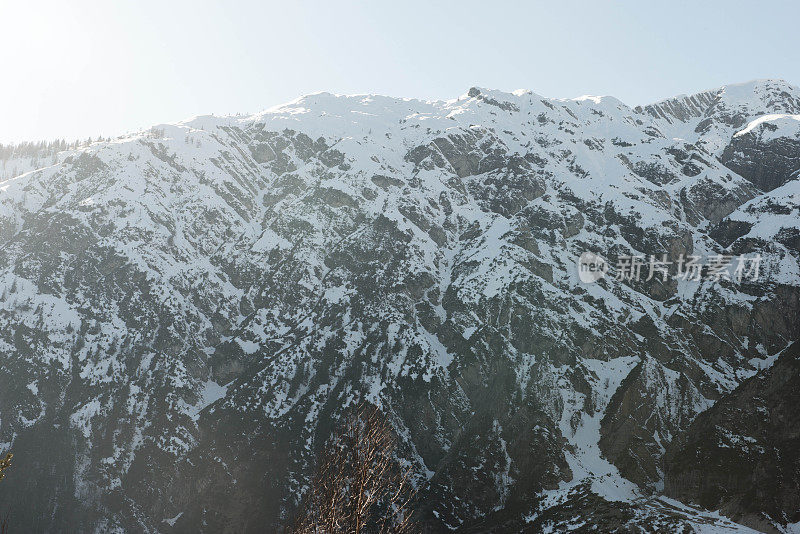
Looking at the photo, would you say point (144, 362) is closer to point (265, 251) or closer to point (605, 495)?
point (265, 251)

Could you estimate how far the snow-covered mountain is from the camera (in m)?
91.9

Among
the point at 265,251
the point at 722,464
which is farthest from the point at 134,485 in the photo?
the point at 722,464

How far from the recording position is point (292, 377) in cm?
11125

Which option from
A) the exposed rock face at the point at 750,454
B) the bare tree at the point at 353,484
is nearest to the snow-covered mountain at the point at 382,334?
the exposed rock face at the point at 750,454

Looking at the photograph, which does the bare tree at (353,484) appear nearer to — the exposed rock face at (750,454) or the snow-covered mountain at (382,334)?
the snow-covered mountain at (382,334)

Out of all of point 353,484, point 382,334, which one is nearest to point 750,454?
point 382,334

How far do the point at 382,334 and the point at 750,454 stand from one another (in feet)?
224

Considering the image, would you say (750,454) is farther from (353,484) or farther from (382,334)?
(353,484)

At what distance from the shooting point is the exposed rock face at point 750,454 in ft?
226

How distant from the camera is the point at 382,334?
117 meters

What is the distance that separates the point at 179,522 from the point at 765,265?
130m

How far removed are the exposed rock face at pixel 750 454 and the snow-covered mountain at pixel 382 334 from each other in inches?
→ 22.0

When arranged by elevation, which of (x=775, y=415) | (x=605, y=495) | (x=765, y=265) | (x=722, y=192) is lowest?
(x=605, y=495)

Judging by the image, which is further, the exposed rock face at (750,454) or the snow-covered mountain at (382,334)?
the snow-covered mountain at (382,334)
